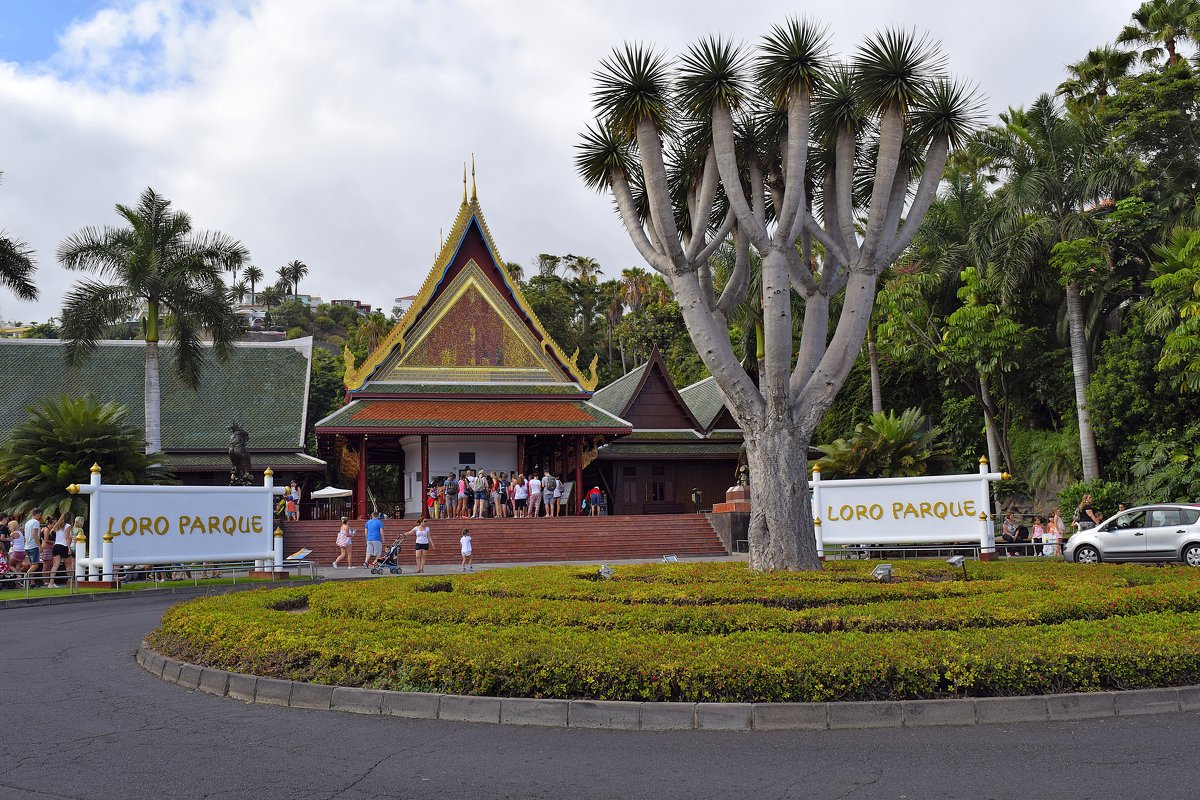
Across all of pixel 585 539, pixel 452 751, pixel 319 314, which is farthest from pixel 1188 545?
pixel 319 314

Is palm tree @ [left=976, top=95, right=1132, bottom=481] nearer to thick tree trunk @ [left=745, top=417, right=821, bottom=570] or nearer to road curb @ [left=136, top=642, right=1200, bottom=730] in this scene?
thick tree trunk @ [left=745, top=417, right=821, bottom=570]

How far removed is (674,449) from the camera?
40.0 metres

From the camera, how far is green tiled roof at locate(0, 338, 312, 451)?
38531mm

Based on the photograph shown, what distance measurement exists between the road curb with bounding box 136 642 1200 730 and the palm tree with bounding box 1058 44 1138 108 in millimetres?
32679

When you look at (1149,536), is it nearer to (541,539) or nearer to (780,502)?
(780,502)

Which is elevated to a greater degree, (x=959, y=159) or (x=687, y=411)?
(x=959, y=159)

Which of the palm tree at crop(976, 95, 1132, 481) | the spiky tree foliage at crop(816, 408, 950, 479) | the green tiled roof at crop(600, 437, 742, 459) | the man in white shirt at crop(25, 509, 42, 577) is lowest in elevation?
the man in white shirt at crop(25, 509, 42, 577)

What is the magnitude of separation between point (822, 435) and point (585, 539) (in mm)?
19600

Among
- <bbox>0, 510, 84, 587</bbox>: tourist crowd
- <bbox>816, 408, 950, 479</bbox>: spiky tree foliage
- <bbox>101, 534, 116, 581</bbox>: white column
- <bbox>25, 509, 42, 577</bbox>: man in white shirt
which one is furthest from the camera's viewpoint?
<bbox>816, 408, 950, 479</bbox>: spiky tree foliage

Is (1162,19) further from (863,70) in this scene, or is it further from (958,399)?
(863,70)

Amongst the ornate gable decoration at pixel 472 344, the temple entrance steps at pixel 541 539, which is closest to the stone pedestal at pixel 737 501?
the temple entrance steps at pixel 541 539

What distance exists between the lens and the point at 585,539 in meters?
29.4

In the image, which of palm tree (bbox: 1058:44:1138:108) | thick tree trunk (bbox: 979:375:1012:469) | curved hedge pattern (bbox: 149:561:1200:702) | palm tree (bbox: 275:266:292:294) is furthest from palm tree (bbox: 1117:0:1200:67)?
palm tree (bbox: 275:266:292:294)

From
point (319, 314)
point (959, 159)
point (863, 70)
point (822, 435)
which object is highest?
point (319, 314)
